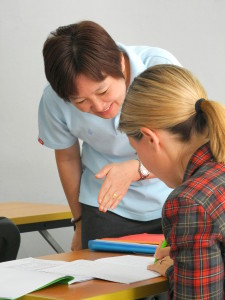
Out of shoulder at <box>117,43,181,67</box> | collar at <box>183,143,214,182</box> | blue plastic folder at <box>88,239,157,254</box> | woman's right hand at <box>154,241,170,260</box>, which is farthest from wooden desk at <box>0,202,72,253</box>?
collar at <box>183,143,214,182</box>

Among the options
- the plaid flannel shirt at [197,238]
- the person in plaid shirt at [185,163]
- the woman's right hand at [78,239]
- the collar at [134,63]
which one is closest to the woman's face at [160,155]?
the person in plaid shirt at [185,163]

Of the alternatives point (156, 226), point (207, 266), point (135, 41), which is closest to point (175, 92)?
point (207, 266)

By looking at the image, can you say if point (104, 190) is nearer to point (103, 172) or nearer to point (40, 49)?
point (103, 172)

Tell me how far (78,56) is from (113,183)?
386 millimetres

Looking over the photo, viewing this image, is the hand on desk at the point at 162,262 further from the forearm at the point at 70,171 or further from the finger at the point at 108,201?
the forearm at the point at 70,171

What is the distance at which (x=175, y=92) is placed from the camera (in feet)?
4.55

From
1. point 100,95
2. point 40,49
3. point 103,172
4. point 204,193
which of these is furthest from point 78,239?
point 40,49

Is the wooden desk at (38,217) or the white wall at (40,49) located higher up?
the white wall at (40,49)

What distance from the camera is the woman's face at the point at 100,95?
1.76 metres

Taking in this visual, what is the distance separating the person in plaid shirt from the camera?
124 cm

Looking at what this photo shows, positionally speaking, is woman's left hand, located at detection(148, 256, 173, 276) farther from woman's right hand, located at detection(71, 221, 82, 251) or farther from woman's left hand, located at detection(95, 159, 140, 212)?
woman's right hand, located at detection(71, 221, 82, 251)

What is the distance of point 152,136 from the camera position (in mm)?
1384

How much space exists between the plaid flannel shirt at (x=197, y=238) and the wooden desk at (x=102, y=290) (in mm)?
108

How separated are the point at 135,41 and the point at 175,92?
10.3 feet
